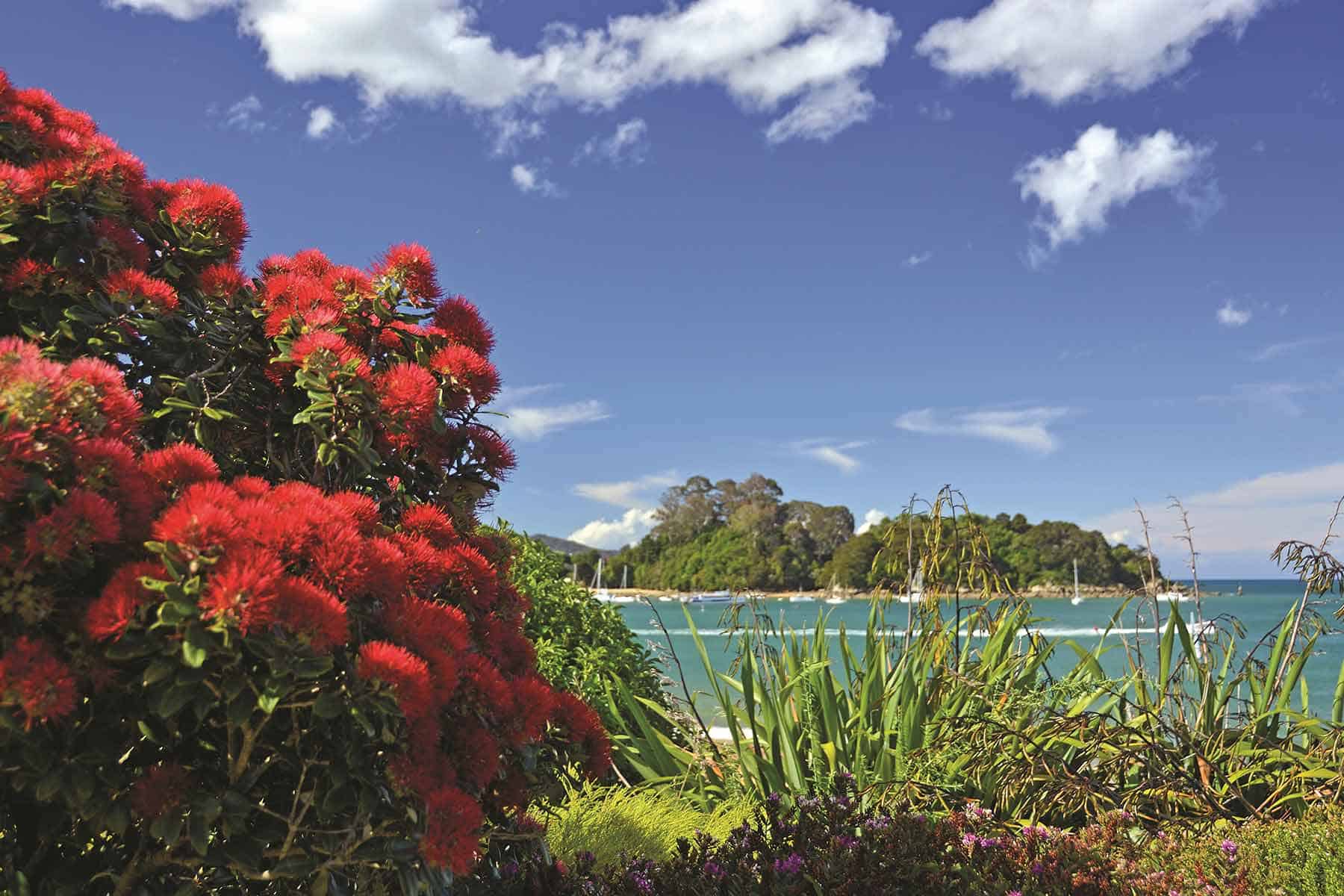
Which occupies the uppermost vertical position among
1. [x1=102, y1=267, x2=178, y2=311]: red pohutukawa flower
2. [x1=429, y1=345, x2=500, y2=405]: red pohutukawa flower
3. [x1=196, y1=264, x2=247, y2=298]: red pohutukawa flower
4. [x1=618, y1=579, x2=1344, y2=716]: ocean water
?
[x1=196, y1=264, x2=247, y2=298]: red pohutukawa flower

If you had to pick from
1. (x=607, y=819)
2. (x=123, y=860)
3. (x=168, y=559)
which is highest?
(x=168, y=559)

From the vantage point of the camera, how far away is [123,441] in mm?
2068

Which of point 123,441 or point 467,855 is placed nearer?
point 467,855

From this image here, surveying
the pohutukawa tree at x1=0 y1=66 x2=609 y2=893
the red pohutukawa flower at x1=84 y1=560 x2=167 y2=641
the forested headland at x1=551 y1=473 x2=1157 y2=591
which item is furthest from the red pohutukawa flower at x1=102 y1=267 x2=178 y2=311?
the forested headland at x1=551 y1=473 x2=1157 y2=591

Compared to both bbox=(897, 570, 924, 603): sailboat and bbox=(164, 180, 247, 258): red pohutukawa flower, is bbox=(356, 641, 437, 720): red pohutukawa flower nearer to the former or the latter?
bbox=(164, 180, 247, 258): red pohutukawa flower

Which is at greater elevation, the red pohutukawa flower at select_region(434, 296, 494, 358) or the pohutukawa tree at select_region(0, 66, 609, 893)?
the red pohutukawa flower at select_region(434, 296, 494, 358)

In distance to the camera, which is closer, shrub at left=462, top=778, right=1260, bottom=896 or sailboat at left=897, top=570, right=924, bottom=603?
shrub at left=462, top=778, right=1260, bottom=896

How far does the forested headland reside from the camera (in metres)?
83.7

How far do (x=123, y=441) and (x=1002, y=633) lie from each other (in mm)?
4293

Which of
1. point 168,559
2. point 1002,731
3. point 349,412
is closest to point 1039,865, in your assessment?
point 1002,731

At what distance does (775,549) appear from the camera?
92875 millimetres

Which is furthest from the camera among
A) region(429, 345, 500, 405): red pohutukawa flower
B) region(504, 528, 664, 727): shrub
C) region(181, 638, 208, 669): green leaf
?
region(504, 528, 664, 727): shrub

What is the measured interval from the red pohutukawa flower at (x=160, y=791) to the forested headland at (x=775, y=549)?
244ft

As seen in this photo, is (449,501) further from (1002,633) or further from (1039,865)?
(1002,633)
